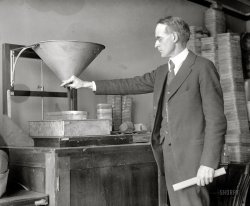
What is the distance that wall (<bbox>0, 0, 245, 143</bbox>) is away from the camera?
3826mm

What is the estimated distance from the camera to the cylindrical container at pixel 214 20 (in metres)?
5.78

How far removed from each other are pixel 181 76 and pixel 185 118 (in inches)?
10.5

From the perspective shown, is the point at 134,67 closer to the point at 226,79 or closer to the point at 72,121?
the point at 226,79

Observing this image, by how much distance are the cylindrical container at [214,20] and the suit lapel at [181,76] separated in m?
3.25

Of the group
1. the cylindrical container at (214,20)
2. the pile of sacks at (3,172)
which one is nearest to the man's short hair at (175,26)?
the pile of sacks at (3,172)

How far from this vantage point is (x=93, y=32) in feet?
14.8

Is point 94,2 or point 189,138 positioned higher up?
point 94,2

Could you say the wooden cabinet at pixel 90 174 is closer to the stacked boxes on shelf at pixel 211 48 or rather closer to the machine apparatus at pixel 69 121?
the machine apparatus at pixel 69 121

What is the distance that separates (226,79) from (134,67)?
1.34 meters

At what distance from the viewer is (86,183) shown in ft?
9.16

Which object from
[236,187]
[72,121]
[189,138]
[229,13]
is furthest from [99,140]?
[229,13]

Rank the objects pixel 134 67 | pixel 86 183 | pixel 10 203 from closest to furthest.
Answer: pixel 10 203, pixel 86 183, pixel 134 67

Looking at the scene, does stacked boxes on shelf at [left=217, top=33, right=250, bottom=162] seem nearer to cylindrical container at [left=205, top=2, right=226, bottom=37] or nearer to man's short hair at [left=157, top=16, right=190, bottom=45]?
cylindrical container at [left=205, top=2, right=226, bottom=37]

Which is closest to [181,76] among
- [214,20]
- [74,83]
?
[74,83]
